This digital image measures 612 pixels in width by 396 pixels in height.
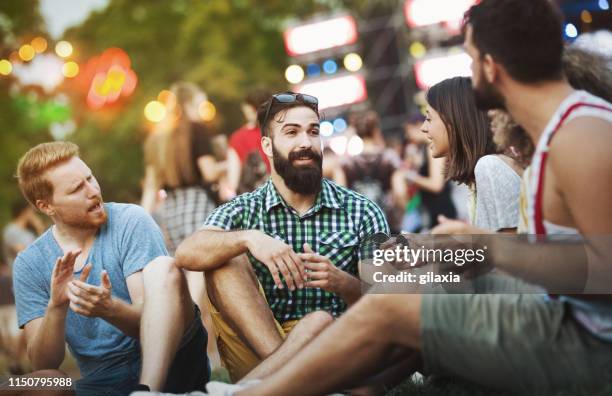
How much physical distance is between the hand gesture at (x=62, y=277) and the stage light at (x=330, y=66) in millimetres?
24091

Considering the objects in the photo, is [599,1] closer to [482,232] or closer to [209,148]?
[209,148]

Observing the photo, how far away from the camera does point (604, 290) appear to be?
264 centimetres

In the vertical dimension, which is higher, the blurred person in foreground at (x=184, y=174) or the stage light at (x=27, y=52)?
the stage light at (x=27, y=52)

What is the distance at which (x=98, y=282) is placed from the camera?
3861 mm

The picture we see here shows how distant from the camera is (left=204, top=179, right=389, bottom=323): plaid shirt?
13.2 ft

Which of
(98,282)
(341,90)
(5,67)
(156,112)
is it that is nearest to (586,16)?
(98,282)

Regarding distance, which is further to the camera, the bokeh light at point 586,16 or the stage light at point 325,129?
the bokeh light at point 586,16

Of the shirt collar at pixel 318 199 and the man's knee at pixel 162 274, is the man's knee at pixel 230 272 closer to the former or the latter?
the man's knee at pixel 162 274

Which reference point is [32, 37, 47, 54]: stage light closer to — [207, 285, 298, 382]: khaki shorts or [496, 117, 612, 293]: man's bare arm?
[207, 285, 298, 382]: khaki shorts

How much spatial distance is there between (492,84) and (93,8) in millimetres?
30007

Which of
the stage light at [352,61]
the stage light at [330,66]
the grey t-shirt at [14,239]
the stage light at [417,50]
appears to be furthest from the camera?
the stage light at [352,61]

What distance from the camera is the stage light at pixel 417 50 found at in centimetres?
2647

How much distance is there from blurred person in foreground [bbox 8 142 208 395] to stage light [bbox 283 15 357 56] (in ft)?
75.3

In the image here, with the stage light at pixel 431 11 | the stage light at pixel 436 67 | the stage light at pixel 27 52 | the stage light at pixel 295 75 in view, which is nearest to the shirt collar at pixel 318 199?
the stage light at pixel 27 52
